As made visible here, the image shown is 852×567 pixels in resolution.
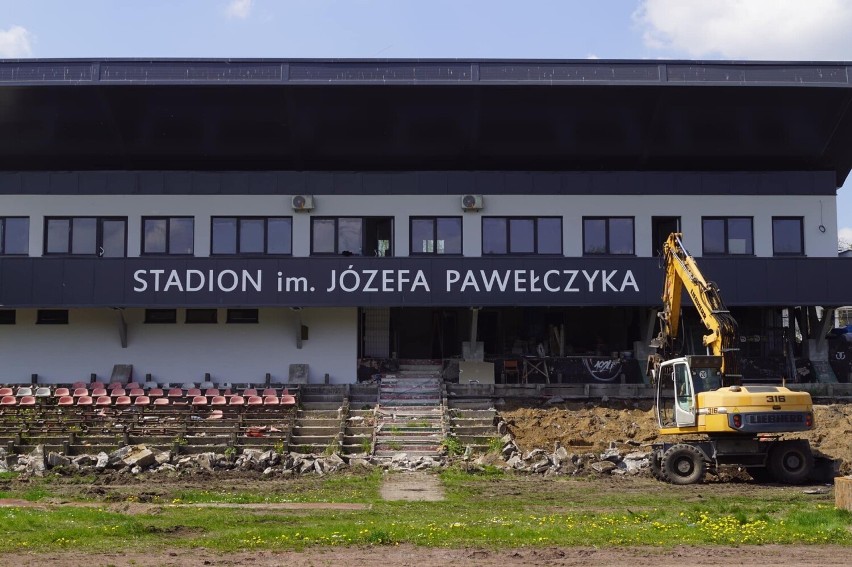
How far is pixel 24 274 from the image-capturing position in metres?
35.7

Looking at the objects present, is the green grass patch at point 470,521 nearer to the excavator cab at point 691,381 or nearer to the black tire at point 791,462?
the black tire at point 791,462

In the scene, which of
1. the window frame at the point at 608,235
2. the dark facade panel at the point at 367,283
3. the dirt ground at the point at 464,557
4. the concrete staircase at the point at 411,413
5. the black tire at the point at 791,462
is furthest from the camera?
the window frame at the point at 608,235

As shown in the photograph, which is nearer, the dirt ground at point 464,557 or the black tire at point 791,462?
the dirt ground at point 464,557

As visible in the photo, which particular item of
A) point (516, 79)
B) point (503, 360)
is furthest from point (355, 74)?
point (503, 360)

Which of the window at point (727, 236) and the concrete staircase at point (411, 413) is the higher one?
the window at point (727, 236)

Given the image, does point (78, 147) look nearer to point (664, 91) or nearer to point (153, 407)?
point (153, 407)

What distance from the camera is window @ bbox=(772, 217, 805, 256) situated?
3825 centimetres

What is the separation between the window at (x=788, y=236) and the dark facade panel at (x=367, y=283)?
207 cm

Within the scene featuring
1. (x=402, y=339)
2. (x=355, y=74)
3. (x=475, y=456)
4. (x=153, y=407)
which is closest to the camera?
(x=475, y=456)

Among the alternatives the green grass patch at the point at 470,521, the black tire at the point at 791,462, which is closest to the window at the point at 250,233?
the green grass patch at the point at 470,521

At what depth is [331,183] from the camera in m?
37.7

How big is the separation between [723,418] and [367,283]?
14.6 m

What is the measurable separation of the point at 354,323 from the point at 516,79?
1026 cm

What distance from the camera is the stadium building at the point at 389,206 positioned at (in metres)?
36.0
